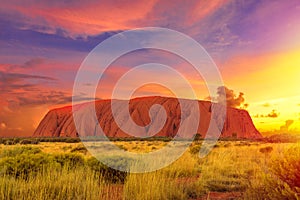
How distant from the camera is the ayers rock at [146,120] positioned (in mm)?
103287

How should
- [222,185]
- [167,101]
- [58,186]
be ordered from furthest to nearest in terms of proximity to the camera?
[167,101] < [222,185] < [58,186]

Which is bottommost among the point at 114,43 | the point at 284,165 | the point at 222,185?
the point at 222,185

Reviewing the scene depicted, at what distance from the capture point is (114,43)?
56.5 ft

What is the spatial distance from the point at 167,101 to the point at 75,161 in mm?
106592

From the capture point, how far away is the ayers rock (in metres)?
103

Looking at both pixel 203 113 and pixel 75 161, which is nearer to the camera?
pixel 75 161

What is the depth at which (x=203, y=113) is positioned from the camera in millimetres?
112312

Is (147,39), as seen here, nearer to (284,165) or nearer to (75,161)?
(75,161)

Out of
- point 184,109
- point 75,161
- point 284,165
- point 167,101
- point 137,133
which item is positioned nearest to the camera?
point 284,165

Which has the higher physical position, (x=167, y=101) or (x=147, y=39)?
(x=167, y=101)

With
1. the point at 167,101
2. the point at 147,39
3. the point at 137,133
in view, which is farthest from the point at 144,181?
the point at 167,101

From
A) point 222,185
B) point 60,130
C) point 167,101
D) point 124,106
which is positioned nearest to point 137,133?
point 124,106

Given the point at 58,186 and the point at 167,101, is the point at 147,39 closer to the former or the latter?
the point at 58,186

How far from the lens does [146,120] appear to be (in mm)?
108875
